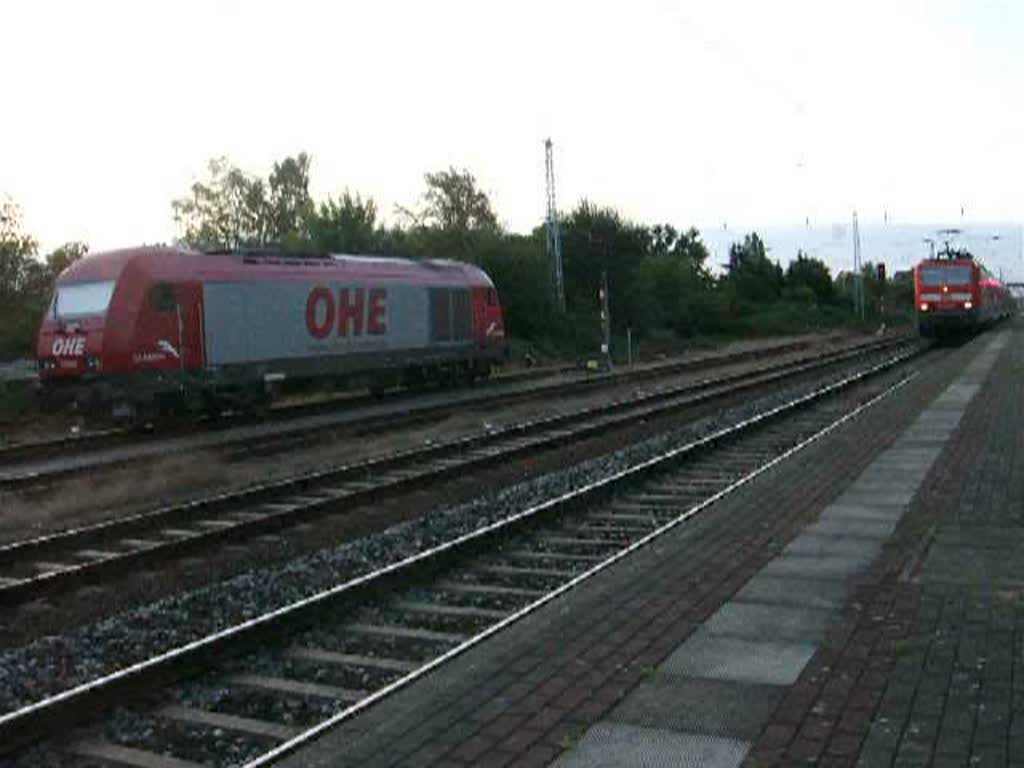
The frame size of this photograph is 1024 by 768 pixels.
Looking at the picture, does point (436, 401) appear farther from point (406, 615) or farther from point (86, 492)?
point (406, 615)

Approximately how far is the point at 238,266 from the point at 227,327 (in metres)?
1.33

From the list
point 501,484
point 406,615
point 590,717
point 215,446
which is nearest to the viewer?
point 590,717

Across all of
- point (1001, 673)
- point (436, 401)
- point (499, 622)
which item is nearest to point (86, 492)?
point (499, 622)

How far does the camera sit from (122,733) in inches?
221

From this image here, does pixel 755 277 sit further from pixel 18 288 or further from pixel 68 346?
pixel 68 346

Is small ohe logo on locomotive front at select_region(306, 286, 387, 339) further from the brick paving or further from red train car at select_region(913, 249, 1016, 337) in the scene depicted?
red train car at select_region(913, 249, 1016, 337)

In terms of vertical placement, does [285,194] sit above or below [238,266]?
above

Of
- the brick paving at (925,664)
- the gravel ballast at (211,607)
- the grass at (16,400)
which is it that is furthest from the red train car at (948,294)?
the brick paving at (925,664)

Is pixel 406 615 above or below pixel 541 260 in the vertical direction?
below

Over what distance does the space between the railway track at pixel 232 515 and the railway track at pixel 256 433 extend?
344 cm

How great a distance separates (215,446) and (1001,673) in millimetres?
14566

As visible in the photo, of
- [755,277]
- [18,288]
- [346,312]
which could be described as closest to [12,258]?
[18,288]

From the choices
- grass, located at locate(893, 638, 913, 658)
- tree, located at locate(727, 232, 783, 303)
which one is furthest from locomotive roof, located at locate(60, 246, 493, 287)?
tree, located at locate(727, 232, 783, 303)

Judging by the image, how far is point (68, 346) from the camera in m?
20.5
